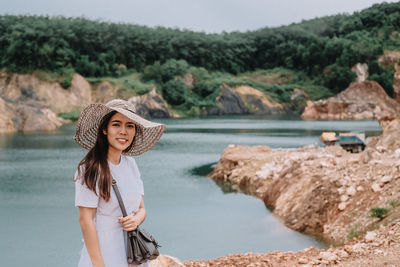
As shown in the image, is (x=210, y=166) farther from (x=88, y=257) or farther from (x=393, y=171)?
(x=88, y=257)

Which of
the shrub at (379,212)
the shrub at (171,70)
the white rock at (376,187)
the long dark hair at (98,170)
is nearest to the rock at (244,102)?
the shrub at (171,70)

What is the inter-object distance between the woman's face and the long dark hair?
0.20ft

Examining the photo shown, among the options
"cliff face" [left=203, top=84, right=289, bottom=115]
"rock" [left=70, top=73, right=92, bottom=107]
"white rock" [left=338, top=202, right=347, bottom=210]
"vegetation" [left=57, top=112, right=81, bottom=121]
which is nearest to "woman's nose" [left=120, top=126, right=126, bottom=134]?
"white rock" [left=338, top=202, right=347, bottom=210]

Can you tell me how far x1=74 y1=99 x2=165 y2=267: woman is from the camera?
2484 mm

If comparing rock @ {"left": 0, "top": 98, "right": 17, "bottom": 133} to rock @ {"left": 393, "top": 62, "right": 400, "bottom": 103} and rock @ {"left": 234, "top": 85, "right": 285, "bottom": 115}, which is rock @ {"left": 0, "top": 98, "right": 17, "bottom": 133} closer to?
rock @ {"left": 234, "top": 85, "right": 285, "bottom": 115}

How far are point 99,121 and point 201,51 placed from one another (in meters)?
70.4

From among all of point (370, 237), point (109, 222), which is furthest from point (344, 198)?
point (109, 222)

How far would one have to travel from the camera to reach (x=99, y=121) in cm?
281

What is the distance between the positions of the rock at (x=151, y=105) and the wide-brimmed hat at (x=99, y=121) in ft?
159

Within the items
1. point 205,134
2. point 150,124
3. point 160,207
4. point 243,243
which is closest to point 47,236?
point 160,207

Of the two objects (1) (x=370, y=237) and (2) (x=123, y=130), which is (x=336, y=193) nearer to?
(1) (x=370, y=237)

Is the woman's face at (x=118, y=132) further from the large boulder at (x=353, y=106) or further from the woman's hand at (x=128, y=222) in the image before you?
the large boulder at (x=353, y=106)

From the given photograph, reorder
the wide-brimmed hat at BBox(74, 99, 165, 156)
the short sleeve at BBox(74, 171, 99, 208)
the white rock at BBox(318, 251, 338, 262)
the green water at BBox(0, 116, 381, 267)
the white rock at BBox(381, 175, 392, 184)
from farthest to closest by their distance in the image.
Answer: the green water at BBox(0, 116, 381, 267) → the white rock at BBox(381, 175, 392, 184) → the white rock at BBox(318, 251, 338, 262) → the wide-brimmed hat at BBox(74, 99, 165, 156) → the short sleeve at BBox(74, 171, 99, 208)

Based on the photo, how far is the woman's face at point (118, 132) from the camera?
2746 mm
